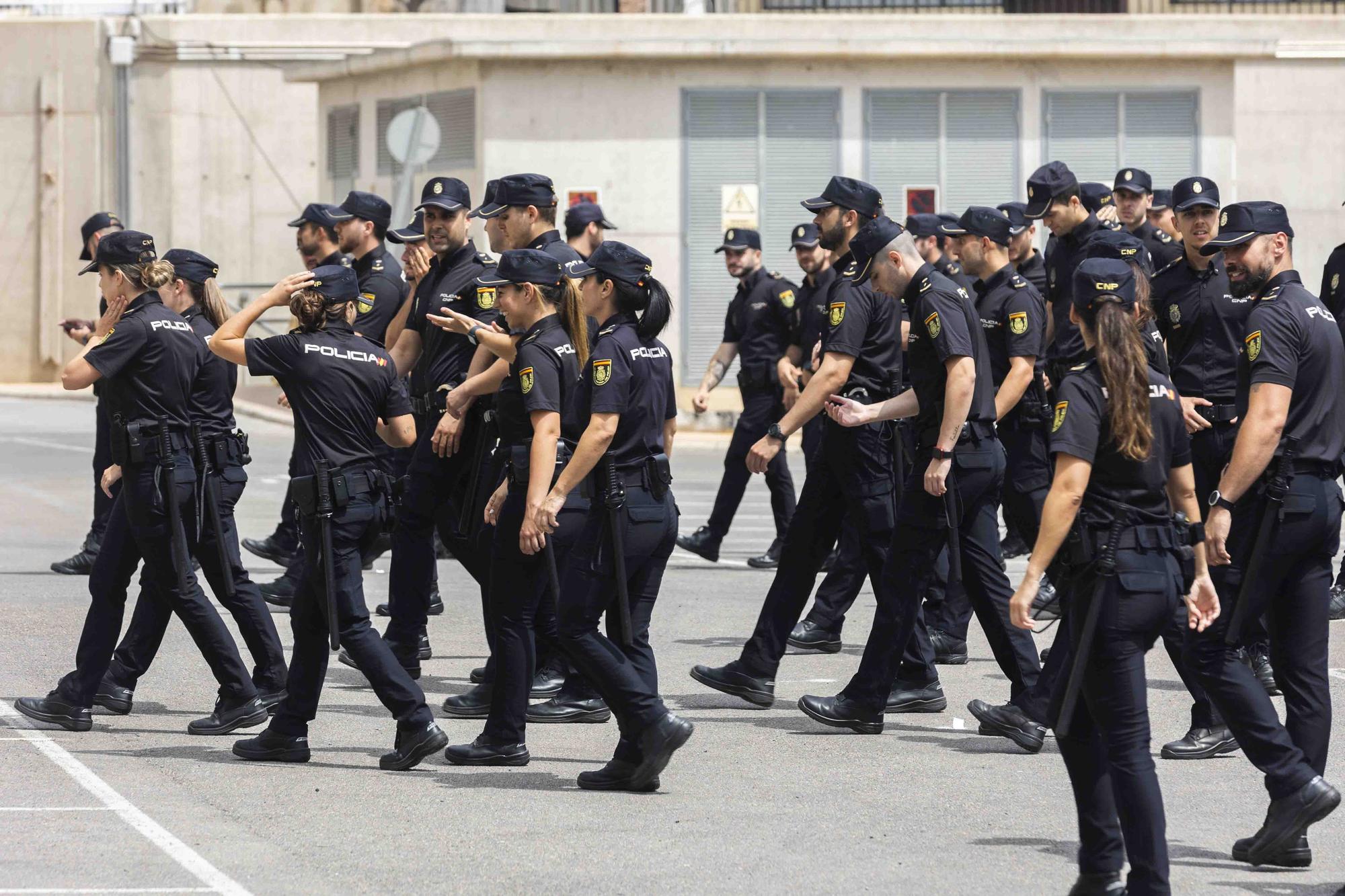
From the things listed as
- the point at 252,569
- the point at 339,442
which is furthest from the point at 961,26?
the point at 339,442

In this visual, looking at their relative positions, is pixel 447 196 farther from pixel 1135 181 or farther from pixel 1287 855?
pixel 1287 855

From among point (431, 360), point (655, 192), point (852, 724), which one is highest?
point (655, 192)

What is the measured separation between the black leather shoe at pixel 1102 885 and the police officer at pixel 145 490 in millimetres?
3602

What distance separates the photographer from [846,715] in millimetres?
8305

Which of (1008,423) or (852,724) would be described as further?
(1008,423)

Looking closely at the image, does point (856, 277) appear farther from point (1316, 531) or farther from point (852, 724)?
point (1316, 531)

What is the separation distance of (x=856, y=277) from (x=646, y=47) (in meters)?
16.0

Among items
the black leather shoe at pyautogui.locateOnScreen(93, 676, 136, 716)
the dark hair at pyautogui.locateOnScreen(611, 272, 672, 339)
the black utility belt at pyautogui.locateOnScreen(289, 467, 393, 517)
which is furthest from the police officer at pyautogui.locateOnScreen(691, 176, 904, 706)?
the black leather shoe at pyautogui.locateOnScreen(93, 676, 136, 716)

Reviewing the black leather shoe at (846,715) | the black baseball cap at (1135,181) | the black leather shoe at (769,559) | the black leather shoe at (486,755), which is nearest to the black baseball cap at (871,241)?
the black leather shoe at (846,715)

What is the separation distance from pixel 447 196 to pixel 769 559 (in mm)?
4425

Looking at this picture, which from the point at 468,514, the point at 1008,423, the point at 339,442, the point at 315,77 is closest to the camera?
the point at 339,442

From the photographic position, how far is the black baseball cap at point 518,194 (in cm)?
892

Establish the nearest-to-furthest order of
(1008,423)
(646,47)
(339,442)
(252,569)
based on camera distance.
A: (339,442)
(1008,423)
(252,569)
(646,47)

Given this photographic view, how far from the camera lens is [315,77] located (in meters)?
27.3
